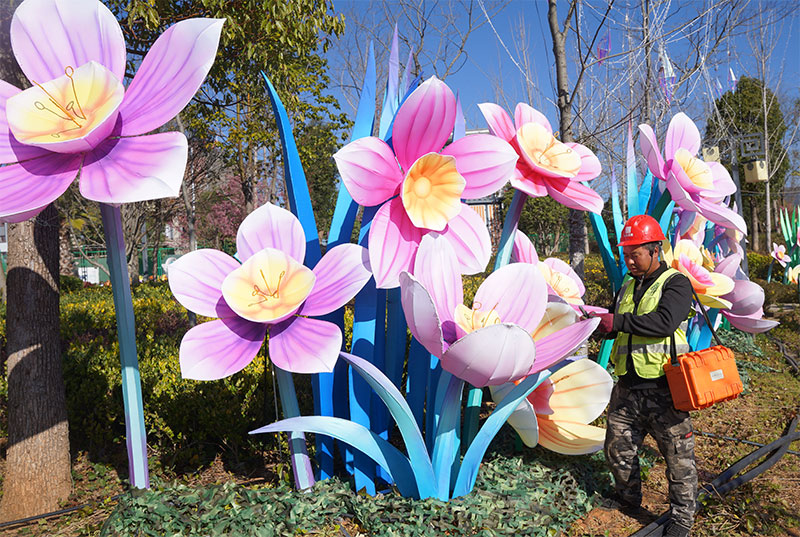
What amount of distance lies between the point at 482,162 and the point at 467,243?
318 mm

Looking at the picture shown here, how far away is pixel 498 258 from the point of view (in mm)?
2793

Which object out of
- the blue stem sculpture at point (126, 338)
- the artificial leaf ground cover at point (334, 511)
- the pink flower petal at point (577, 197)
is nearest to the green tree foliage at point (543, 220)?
the pink flower petal at point (577, 197)

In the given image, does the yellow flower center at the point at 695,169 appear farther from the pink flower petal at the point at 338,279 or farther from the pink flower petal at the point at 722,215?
the pink flower petal at the point at 338,279

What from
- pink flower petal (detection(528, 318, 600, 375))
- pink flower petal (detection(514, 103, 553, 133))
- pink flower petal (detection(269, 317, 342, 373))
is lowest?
pink flower petal (detection(528, 318, 600, 375))

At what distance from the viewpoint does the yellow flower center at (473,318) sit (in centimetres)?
211

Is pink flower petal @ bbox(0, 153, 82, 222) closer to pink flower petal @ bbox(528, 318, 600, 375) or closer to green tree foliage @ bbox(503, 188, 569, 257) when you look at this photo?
pink flower petal @ bbox(528, 318, 600, 375)

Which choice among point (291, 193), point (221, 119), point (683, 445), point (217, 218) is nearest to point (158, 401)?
point (291, 193)

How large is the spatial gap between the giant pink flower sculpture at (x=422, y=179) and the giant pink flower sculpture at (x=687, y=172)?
54.7 inches

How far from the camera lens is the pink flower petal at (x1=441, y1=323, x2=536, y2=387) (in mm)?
1843

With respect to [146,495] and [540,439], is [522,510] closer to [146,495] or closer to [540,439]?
[540,439]

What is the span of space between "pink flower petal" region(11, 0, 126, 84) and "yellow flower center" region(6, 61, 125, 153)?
7cm

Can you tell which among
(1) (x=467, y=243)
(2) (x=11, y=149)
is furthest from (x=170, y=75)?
(1) (x=467, y=243)

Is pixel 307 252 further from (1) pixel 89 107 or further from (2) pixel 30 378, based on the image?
(2) pixel 30 378

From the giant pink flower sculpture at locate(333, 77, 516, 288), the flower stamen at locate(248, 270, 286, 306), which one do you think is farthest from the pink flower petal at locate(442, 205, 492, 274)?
the flower stamen at locate(248, 270, 286, 306)
